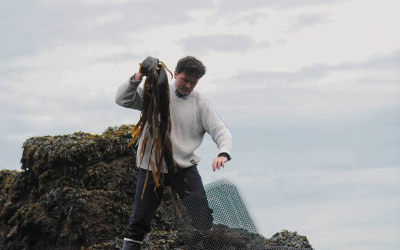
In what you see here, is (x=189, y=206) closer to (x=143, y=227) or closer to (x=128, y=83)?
(x=143, y=227)

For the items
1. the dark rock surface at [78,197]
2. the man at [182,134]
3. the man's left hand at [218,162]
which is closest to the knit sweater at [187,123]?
the man at [182,134]

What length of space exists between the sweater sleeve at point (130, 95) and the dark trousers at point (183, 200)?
75 cm

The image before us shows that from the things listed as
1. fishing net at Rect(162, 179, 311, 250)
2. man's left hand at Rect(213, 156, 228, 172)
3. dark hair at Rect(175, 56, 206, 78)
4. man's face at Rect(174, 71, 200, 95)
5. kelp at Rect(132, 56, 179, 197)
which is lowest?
fishing net at Rect(162, 179, 311, 250)

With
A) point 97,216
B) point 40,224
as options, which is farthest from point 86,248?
point 40,224

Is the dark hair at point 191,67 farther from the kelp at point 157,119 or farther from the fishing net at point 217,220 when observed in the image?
the fishing net at point 217,220

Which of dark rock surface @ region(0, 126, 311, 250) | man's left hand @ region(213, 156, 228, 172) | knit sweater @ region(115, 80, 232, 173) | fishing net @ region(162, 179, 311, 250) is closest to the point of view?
man's left hand @ region(213, 156, 228, 172)

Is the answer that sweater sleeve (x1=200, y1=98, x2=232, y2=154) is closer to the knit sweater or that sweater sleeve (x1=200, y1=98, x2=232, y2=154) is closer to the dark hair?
the knit sweater

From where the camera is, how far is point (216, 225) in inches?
247

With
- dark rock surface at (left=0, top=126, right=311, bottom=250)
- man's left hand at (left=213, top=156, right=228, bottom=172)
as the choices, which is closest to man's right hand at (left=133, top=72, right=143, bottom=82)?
man's left hand at (left=213, top=156, right=228, bottom=172)

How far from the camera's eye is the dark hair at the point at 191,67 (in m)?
6.23

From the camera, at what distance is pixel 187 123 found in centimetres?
653

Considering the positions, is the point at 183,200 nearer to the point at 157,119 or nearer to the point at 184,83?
the point at 157,119

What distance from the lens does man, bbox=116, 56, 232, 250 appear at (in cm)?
634

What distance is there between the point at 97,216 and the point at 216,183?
286 centimetres
